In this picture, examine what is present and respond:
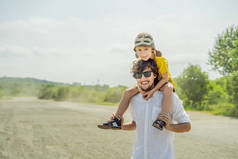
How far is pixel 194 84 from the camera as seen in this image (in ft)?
79.3

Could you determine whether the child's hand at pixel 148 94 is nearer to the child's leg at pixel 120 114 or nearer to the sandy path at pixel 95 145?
the child's leg at pixel 120 114

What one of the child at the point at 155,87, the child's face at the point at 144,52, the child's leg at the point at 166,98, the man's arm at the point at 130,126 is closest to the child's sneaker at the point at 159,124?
the child at the point at 155,87

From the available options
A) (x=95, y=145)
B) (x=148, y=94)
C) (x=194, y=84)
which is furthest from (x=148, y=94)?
(x=194, y=84)

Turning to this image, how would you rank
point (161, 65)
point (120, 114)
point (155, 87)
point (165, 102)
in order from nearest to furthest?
point (165, 102) < point (155, 87) < point (161, 65) < point (120, 114)

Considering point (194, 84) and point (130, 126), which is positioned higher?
point (194, 84)

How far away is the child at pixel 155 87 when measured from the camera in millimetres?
1849

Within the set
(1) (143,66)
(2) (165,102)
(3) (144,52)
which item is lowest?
(2) (165,102)

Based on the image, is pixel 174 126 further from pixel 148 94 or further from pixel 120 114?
pixel 120 114

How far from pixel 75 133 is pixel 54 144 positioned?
7.16 ft

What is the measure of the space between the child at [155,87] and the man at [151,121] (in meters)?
0.05

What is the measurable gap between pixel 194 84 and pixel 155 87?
928 inches

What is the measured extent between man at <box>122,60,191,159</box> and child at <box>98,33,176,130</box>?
5 centimetres

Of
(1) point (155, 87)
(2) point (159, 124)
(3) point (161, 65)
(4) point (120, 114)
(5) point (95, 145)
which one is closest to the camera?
(2) point (159, 124)

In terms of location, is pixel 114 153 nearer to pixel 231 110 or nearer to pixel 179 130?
pixel 179 130
